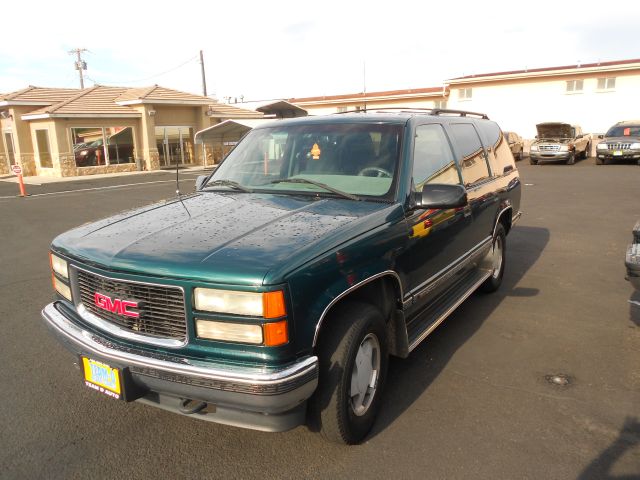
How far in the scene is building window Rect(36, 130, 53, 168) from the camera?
24.5 metres

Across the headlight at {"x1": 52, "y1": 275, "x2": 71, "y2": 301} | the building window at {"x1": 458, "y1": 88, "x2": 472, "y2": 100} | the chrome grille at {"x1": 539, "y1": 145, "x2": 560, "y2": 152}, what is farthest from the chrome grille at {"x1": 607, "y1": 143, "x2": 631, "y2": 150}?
the headlight at {"x1": 52, "y1": 275, "x2": 71, "y2": 301}

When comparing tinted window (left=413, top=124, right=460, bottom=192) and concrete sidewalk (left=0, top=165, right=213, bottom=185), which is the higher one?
tinted window (left=413, top=124, right=460, bottom=192)

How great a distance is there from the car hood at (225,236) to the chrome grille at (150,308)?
97 millimetres

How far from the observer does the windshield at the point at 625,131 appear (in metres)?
21.5

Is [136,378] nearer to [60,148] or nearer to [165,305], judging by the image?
[165,305]

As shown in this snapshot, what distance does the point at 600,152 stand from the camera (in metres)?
21.4

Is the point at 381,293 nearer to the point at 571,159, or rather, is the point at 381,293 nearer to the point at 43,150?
the point at 571,159

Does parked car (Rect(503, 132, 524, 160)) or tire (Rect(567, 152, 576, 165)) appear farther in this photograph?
parked car (Rect(503, 132, 524, 160))

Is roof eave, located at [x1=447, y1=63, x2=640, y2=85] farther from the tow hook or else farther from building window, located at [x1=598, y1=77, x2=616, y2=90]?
the tow hook

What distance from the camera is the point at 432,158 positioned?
3.82m

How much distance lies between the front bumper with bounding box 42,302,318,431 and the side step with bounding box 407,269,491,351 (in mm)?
1184

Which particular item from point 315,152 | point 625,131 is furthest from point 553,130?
point 315,152

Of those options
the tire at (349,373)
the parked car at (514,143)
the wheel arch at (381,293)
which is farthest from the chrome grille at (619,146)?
the tire at (349,373)

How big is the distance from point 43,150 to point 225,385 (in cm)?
2673
